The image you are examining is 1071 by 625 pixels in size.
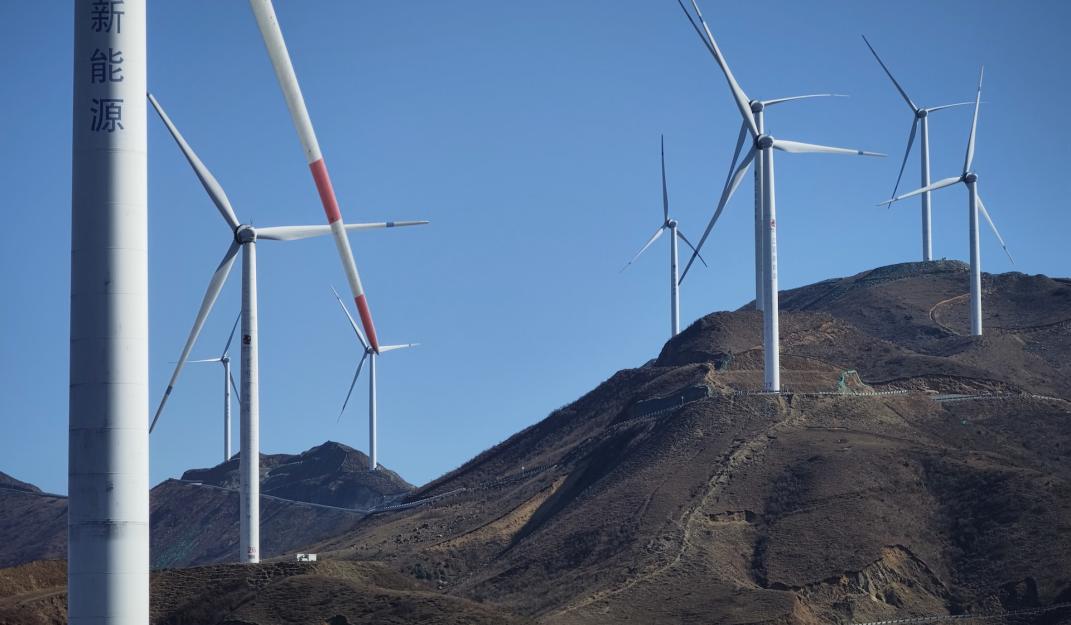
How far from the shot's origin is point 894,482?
108938mm

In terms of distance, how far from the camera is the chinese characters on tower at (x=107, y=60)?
3328cm

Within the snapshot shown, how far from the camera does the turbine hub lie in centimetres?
8325

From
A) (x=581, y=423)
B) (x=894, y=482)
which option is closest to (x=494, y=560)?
(x=894, y=482)

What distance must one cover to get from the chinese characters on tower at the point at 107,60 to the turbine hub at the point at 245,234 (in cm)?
5023

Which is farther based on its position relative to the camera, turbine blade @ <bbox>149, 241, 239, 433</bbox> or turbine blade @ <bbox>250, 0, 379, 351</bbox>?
turbine blade @ <bbox>149, 241, 239, 433</bbox>

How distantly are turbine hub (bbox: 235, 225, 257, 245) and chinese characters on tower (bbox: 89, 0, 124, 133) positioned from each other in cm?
5023

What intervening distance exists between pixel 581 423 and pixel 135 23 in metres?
138

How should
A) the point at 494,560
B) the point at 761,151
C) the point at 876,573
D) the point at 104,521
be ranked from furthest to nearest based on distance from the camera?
the point at 494,560
the point at 761,151
the point at 876,573
the point at 104,521

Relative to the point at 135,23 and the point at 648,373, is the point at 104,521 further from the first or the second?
the point at 648,373

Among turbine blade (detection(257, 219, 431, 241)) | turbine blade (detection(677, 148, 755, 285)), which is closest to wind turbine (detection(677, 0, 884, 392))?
turbine blade (detection(677, 148, 755, 285))

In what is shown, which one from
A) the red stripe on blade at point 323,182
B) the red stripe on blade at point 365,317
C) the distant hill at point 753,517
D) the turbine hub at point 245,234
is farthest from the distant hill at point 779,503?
the red stripe on blade at point 323,182

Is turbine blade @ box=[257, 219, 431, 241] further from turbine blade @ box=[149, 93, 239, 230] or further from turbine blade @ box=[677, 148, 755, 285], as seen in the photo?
turbine blade @ box=[677, 148, 755, 285]

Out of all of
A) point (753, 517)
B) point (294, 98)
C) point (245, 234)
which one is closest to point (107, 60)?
point (294, 98)

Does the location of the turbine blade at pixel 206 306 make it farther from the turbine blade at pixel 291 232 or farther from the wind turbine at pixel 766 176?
the wind turbine at pixel 766 176
